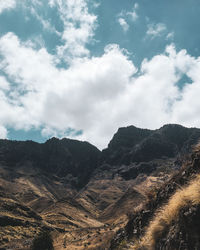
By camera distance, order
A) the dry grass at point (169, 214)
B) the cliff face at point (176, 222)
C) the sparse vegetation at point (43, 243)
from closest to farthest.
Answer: the cliff face at point (176, 222)
the dry grass at point (169, 214)
the sparse vegetation at point (43, 243)

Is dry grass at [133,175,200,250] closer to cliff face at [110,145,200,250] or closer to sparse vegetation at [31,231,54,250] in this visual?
cliff face at [110,145,200,250]

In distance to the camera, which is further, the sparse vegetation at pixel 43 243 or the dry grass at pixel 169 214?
the sparse vegetation at pixel 43 243

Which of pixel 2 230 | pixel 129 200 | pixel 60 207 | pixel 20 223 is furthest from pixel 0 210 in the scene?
pixel 129 200

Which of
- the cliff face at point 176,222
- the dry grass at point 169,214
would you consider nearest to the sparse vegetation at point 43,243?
the cliff face at point 176,222

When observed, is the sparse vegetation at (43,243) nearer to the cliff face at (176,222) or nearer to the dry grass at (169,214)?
the cliff face at (176,222)

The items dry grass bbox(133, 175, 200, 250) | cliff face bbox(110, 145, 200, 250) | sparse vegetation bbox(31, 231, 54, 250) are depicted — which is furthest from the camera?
sparse vegetation bbox(31, 231, 54, 250)

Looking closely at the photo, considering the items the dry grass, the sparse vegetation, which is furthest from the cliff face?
the sparse vegetation

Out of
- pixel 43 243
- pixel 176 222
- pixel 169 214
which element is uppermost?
pixel 169 214

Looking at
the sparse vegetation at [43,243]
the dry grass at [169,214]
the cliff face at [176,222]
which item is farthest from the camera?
the sparse vegetation at [43,243]

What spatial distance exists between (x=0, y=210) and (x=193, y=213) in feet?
436

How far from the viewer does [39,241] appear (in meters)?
50.9

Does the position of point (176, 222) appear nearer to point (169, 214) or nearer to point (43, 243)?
point (169, 214)

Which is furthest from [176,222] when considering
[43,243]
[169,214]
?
[43,243]

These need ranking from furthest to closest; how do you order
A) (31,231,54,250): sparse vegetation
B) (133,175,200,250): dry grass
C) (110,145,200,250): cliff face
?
(31,231,54,250): sparse vegetation → (133,175,200,250): dry grass → (110,145,200,250): cliff face
